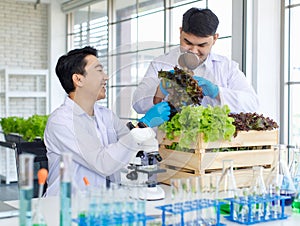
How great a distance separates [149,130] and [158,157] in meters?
0.13

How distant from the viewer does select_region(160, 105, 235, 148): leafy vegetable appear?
165 cm

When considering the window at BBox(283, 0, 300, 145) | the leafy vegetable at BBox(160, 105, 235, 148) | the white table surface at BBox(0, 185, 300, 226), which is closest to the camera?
the white table surface at BBox(0, 185, 300, 226)

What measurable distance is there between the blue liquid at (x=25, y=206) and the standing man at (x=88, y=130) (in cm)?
70

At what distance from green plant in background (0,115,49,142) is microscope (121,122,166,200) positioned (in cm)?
250

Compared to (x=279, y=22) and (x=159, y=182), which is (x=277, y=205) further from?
(x=279, y=22)

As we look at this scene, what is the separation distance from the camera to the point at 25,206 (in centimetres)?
93

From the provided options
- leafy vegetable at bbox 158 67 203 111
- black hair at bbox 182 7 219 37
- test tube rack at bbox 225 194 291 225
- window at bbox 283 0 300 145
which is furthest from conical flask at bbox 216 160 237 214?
window at bbox 283 0 300 145

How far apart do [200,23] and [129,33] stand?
0.82 metres

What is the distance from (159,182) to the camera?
190cm

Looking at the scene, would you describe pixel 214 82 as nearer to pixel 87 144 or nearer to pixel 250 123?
pixel 250 123

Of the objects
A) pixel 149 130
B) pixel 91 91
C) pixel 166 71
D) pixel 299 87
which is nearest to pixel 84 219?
pixel 149 130

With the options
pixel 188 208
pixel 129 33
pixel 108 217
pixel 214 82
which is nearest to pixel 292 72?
pixel 214 82

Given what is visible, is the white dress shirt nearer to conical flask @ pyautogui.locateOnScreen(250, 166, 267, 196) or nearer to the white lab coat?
the white lab coat

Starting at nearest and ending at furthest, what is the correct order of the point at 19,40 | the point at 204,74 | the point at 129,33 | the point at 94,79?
the point at 94,79
the point at 204,74
the point at 129,33
the point at 19,40
